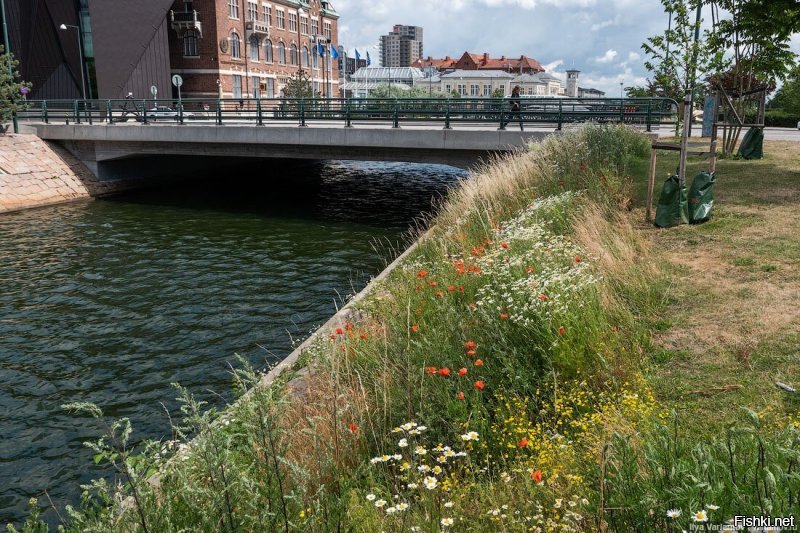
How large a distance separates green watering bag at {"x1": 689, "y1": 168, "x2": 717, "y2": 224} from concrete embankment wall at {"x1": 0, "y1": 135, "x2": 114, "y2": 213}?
23.8m

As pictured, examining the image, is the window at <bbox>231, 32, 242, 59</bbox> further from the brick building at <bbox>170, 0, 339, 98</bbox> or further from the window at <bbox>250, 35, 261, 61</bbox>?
the window at <bbox>250, 35, 261, 61</bbox>

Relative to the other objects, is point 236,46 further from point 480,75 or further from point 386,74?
point 480,75

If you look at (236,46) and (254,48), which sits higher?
(254,48)

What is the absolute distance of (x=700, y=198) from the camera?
11641 mm

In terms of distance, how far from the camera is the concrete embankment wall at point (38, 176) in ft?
85.9

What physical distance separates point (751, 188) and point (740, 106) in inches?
374

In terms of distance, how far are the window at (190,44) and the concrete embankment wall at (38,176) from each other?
33789 mm

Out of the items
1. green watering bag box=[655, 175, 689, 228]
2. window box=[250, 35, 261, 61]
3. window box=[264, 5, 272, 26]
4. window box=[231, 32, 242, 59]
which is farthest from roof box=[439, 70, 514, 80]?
green watering bag box=[655, 175, 689, 228]

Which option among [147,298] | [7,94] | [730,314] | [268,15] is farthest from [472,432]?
[268,15]

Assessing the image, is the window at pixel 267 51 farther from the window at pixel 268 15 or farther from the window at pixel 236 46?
the window at pixel 236 46

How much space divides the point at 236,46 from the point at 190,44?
459cm

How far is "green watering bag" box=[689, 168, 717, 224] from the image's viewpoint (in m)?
11.6

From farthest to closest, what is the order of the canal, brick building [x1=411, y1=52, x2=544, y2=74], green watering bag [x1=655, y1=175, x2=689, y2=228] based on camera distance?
1. brick building [x1=411, y1=52, x2=544, y2=74]
2. green watering bag [x1=655, y1=175, x2=689, y2=228]
3. the canal

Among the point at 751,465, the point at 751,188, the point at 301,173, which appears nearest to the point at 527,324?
the point at 751,465
